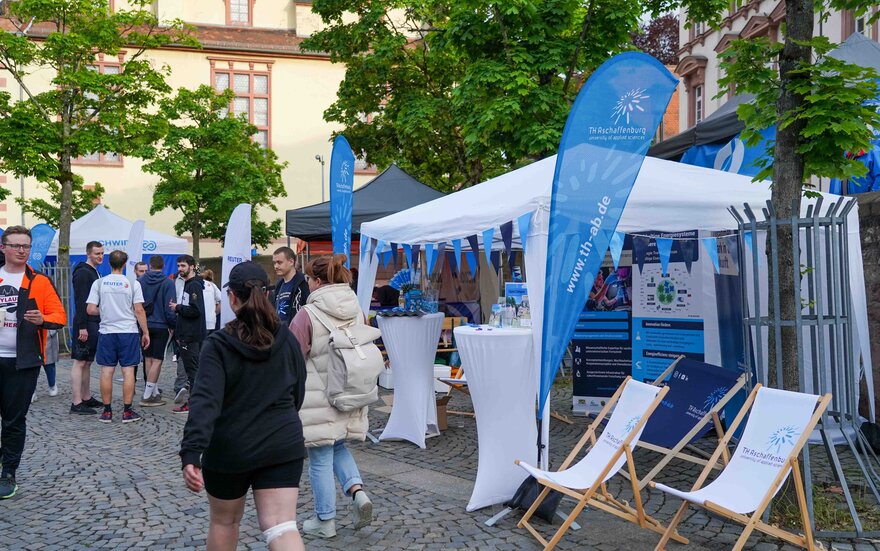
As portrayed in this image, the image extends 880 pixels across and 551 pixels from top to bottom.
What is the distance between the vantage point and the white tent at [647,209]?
18.3 feet

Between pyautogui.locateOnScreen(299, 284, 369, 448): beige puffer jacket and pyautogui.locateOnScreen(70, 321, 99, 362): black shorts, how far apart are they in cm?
483

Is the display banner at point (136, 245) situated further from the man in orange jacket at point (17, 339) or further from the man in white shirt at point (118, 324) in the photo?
the man in orange jacket at point (17, 339)

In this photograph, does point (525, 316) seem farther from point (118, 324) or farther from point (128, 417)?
point (128, 417)

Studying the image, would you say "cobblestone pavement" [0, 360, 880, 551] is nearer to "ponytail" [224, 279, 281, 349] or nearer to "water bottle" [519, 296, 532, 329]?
"water bottle" [519, 296, 532, 329]

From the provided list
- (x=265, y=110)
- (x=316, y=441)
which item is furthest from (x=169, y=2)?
(x=316, y=441)

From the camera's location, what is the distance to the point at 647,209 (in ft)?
19.7

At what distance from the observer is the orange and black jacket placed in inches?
215

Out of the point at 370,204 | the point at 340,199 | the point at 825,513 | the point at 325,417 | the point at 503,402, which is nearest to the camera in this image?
the point at 325,417

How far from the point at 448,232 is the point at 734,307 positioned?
260 cm

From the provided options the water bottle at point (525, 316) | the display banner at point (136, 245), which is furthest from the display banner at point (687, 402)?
the display banner at point (136, 245)

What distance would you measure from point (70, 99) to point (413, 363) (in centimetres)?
1316

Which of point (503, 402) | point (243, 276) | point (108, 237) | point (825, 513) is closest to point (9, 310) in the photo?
point (243, 276)

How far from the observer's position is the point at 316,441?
455 cm

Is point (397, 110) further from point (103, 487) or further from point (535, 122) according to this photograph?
point (103, 487)
